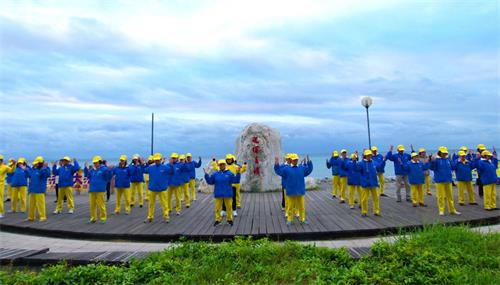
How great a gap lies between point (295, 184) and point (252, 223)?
5.48 ft

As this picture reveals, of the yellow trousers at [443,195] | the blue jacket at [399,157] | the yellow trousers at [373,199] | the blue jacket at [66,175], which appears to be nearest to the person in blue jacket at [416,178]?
the blue jacket at [399,157]

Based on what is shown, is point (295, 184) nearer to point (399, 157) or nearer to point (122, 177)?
point (399, 157)

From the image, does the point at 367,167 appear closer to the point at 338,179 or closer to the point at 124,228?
the point at 338,179

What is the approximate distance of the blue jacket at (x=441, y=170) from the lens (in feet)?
38.2

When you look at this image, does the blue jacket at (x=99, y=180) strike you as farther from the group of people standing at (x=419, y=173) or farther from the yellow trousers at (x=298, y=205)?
the group of people standing at (x=419, y=173)

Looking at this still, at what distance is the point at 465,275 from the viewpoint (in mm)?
5406

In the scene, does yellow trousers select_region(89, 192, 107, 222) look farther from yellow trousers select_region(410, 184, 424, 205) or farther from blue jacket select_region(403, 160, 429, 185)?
yellow trousers select_region(410, 184, 424, 205)

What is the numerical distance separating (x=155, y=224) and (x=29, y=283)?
5.23 m

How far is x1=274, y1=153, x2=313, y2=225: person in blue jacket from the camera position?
10.7 metres

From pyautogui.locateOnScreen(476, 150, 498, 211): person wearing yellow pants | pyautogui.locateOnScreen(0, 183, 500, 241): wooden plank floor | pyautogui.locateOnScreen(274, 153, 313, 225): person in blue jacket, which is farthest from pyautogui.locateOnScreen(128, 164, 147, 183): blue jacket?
pyautogui.locateOnScreen(476, 150, 498, 211): person wearing yellow pants

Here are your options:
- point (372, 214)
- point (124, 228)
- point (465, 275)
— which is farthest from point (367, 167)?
point (124, 228)

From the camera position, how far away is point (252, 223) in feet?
35.5

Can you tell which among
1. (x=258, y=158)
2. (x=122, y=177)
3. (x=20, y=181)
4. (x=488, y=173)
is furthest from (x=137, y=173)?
(x=488, y=173)

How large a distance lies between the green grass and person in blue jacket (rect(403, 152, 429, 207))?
6.12m
